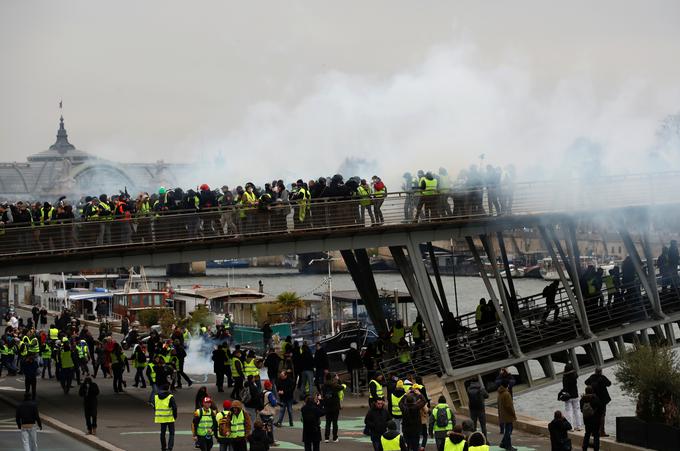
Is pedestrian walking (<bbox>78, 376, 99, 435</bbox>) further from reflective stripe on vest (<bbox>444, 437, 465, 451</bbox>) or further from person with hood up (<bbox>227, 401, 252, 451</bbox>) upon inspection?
reflective stripe on vest (<bbox>444, 437, 465, 451</bbox>)

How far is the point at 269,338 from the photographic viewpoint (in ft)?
145

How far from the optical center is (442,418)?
2352 centimetres

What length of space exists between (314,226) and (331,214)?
568 millimetres

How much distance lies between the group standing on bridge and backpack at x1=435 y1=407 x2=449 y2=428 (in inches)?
441

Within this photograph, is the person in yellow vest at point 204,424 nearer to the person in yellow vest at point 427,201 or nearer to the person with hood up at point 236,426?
the person with hood up at point 236,426

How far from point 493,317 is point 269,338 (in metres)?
9.65

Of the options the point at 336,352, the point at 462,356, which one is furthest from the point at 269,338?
the point at 462,356

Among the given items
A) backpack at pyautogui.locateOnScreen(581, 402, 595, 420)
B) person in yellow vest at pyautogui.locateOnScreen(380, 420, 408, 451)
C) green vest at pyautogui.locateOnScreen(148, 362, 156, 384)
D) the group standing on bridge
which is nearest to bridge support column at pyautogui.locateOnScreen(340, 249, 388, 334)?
the group standing on bridge

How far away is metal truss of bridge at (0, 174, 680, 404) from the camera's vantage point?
32750mm

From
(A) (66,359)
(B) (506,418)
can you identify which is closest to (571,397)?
(B) (506,418)

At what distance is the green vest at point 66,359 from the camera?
35406 mm

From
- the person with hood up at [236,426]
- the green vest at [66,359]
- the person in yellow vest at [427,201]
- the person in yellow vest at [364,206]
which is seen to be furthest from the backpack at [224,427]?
the green vest at [66,359]

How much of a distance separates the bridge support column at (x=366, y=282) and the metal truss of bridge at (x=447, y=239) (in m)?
0.04

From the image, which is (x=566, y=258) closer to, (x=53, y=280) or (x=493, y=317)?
(x=493, y=317)
